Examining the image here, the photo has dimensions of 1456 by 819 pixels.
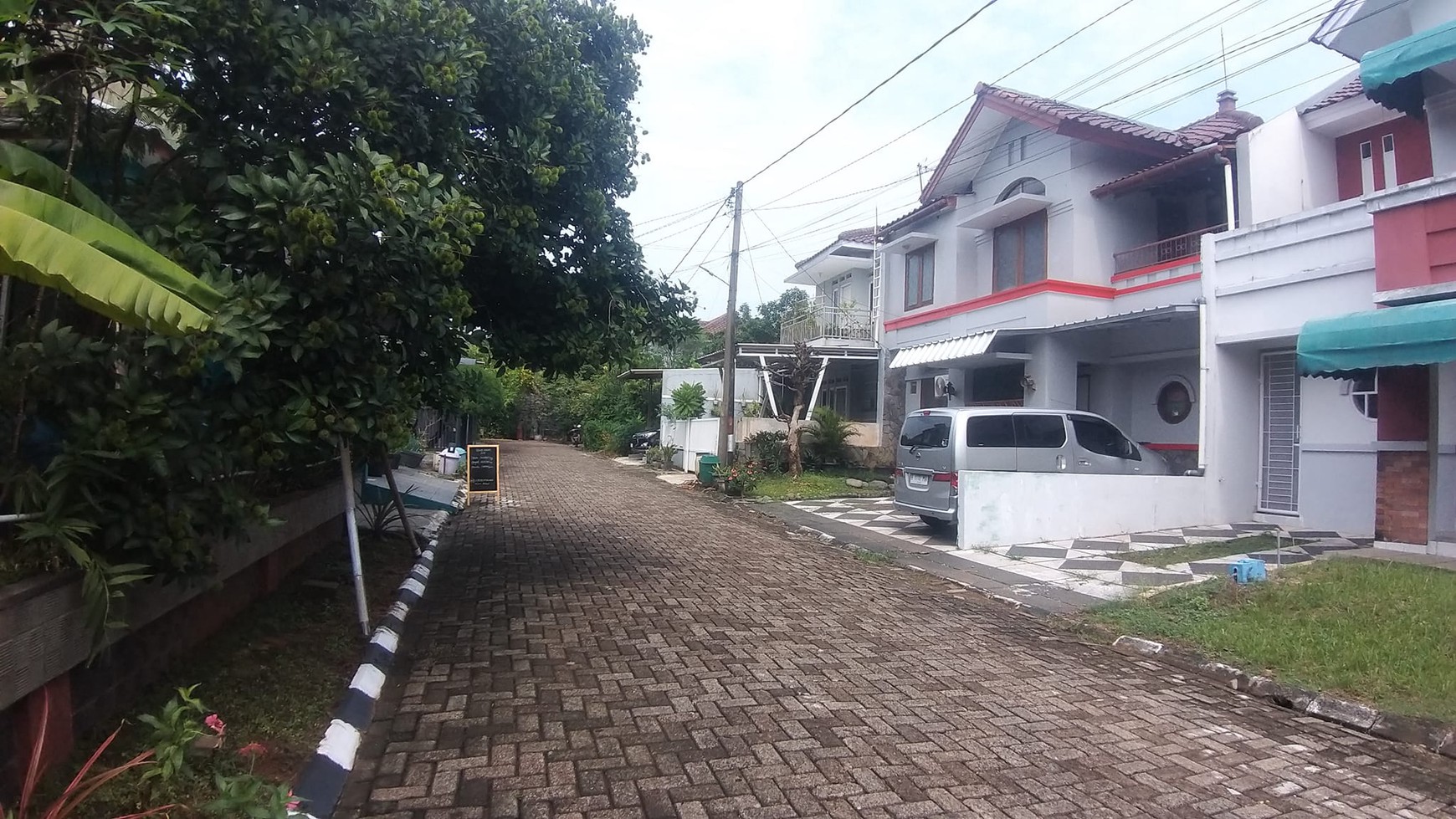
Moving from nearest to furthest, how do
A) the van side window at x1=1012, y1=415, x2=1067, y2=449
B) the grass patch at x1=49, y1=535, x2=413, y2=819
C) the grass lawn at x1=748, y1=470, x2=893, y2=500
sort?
the grass patch at x1=49, y1=535, x2=413, y2=819, the van side window at x1=1012, y1=415, x2=1067, y2=449, the grass lawn at x1=748, y1=470, x2=893, y2=500

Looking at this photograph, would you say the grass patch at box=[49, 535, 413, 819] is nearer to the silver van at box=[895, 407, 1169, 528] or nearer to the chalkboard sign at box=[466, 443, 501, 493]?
the silver van at box=[895, 407, 1169, 528]

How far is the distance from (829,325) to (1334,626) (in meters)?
16.3

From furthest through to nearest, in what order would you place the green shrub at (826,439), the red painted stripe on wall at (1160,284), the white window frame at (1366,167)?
the green shrub at (826,439), the red painted stripe on wall at (1160,284), the white window frame at (1366,167)

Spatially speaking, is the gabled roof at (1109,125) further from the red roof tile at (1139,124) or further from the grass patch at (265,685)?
the grass patch at (265,685)

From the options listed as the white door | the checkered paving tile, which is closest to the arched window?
the white door

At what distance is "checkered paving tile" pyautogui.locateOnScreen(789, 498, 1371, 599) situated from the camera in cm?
891

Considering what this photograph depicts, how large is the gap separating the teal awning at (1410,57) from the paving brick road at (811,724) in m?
6.70

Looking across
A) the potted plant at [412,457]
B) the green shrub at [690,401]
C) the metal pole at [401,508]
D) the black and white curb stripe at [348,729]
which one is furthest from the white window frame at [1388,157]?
the green shrub at [690,401]

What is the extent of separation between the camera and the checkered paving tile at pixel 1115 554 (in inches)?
351

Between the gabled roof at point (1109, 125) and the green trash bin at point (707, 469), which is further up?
the gabled roof at point (1109, 125)

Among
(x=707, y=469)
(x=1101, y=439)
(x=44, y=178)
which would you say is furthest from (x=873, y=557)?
(x=707, y=469)

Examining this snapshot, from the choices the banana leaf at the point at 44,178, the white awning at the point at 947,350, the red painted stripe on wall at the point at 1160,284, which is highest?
the red painted stripe on wall at the point at 1160,284

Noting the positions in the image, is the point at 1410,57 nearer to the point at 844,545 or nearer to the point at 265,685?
the point at 844,545

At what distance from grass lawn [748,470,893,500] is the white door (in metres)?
7.07
